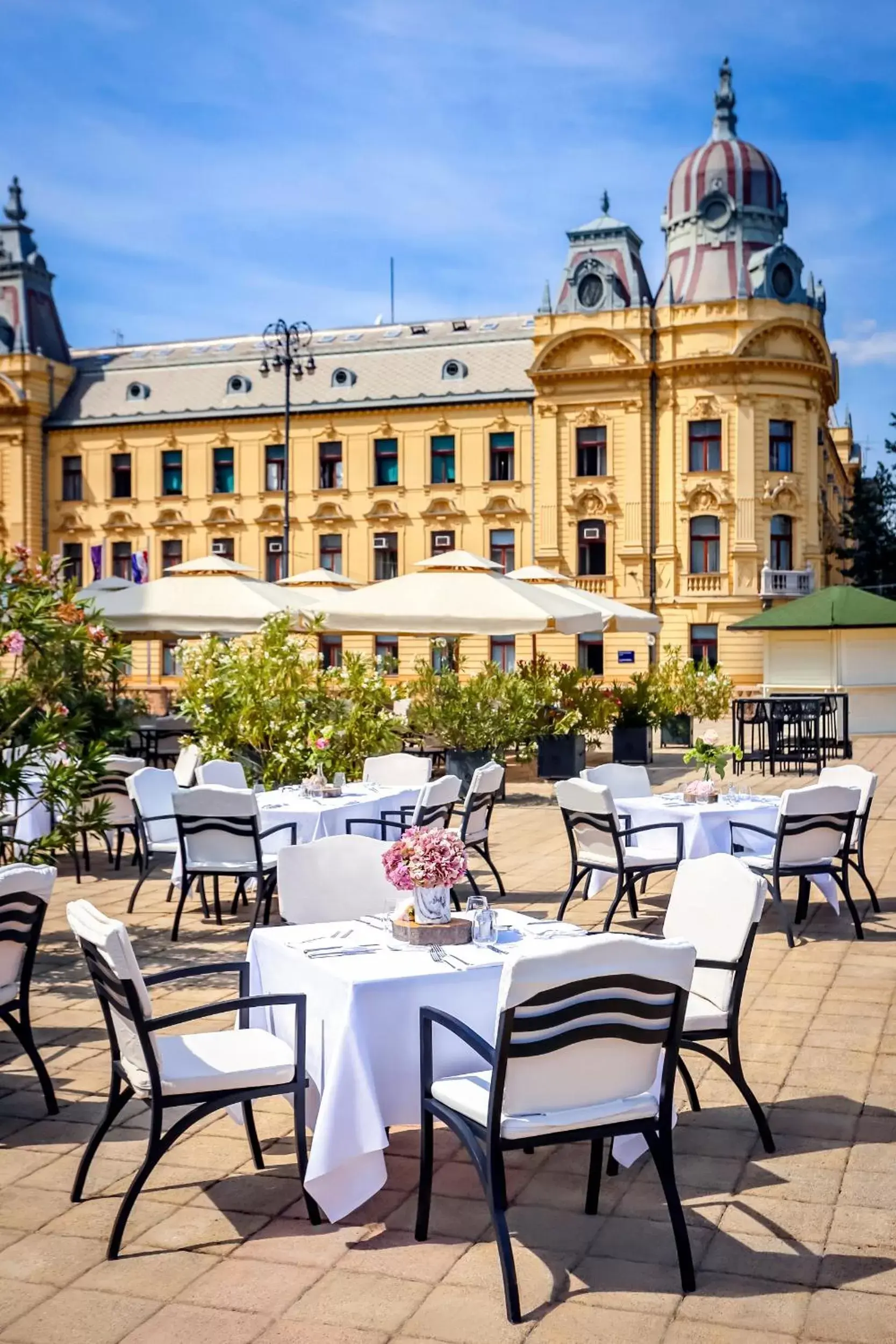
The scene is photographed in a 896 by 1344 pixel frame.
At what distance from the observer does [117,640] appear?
1027 centimetres

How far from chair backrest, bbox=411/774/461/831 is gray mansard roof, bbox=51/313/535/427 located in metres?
34.1

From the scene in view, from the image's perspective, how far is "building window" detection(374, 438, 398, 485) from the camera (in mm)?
44156

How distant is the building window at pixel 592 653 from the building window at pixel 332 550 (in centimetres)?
862

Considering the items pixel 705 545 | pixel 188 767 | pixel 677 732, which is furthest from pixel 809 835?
pixel 705 545

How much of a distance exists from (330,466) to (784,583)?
49.1 feet

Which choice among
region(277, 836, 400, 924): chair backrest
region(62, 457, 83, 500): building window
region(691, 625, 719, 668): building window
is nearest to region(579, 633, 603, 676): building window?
region(691, 625, 719, 668): building window

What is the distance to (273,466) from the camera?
45156 millimetres

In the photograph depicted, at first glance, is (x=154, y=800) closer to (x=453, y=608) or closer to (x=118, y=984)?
(x=453, y=608)

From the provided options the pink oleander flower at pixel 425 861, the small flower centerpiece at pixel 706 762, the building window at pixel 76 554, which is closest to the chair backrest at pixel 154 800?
the small flower centerpiece at pixel 706 762

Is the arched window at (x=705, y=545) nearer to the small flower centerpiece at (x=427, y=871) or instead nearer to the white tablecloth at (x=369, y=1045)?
the small flower centerpiece at (x=427, y=871)

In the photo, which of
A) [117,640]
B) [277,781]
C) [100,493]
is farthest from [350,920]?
[100,493]

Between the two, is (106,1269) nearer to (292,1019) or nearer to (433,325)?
(292,1019)

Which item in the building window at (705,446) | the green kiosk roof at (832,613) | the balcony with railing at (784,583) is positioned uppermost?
the building window at (705,446)

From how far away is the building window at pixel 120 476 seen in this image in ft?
154
